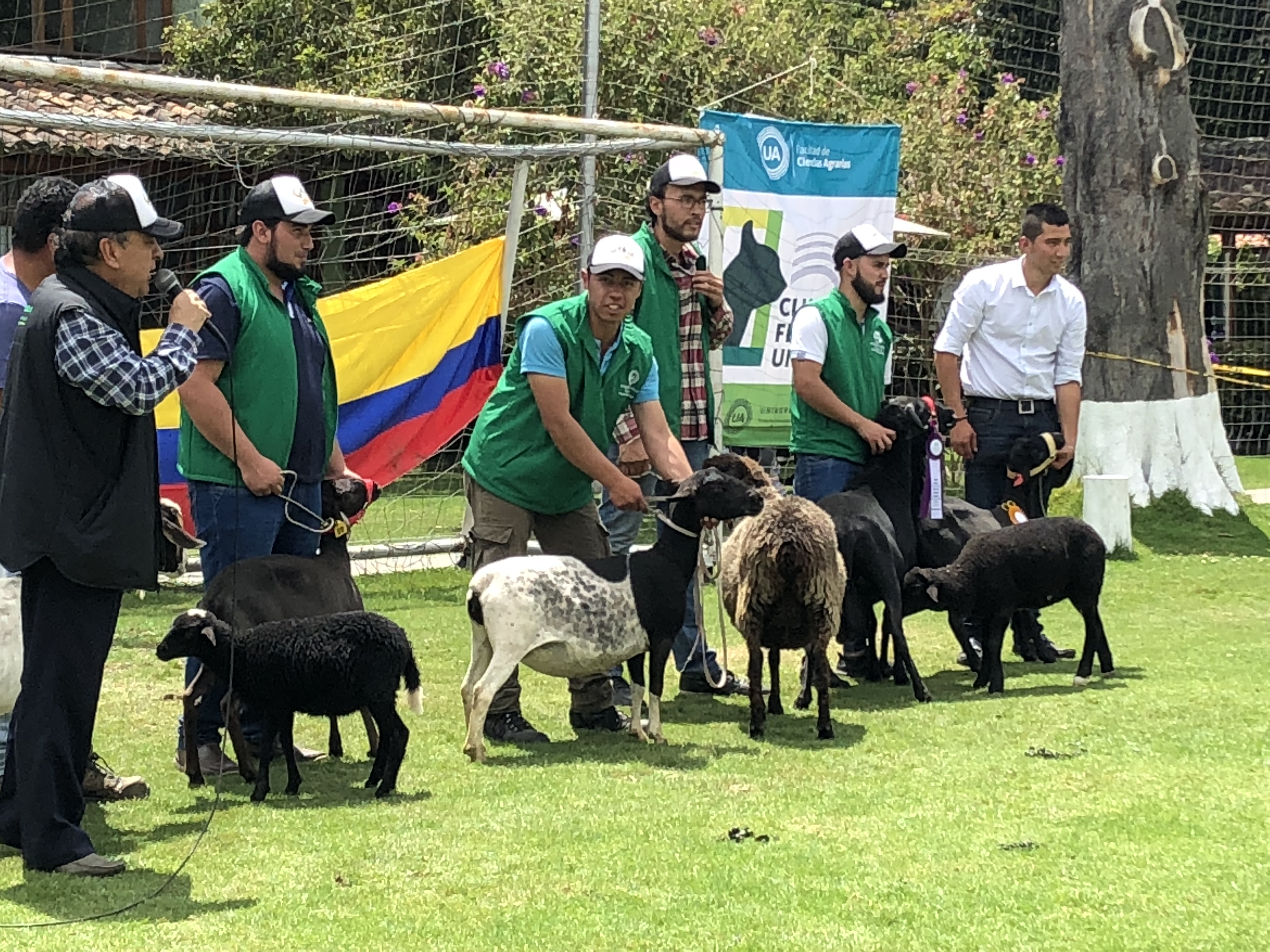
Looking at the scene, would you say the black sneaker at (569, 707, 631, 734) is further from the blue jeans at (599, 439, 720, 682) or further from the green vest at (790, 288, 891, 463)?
the green vest at (790, 288, 891, 463)

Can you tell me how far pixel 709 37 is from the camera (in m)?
17.3

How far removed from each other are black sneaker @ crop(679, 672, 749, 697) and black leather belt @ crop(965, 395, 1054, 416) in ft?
7.09

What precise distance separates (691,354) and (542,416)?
1.41 metres

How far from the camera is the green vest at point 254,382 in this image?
6.47 m

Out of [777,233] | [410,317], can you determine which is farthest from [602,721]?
[777,233]

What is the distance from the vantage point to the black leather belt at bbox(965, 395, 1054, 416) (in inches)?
368

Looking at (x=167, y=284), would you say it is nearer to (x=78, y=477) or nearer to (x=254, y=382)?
(x=78, y=477)

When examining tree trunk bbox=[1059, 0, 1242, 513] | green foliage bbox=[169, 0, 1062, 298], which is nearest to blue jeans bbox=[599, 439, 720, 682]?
green foliage bbox=[169, 0, 1062, 298]

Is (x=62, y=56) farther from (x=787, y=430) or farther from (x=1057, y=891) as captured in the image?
(x=1057, y=891)

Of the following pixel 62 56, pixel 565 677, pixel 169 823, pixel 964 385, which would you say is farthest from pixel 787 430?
pixel 62 56

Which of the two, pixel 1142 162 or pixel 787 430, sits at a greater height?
pixel 1142 162

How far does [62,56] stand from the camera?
1970cm

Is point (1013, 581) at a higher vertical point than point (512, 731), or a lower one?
higher

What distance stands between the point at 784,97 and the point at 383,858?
14.2m
